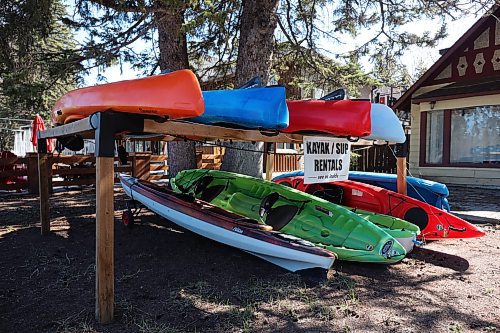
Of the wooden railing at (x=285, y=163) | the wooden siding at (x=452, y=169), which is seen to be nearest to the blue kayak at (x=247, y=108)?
the wooden siding at (x=452, y=169)

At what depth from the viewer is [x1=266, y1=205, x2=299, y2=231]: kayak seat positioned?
4.72 meters

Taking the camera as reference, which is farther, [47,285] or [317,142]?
[317,142]

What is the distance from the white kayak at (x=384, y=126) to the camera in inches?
184

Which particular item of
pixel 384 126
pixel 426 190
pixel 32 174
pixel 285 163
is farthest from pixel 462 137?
pixel 32 174

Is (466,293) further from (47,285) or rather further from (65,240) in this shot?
(65,240)

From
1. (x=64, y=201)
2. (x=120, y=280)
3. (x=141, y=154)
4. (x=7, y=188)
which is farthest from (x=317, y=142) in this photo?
(x=7, y=188)

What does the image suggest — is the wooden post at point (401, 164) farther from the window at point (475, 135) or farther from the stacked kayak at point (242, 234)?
the window at point (475, 135)

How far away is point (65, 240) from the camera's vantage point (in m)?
4.96

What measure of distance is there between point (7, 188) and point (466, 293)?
9.83 meters

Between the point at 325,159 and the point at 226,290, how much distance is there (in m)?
1.95

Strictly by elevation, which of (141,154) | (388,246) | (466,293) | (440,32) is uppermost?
(440,32)

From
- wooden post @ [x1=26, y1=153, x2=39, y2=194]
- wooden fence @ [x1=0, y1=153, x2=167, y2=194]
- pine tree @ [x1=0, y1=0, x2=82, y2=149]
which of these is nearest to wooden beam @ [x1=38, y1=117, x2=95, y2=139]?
pine tree @ [x1=0, y1=0, x2=82, y2=149]

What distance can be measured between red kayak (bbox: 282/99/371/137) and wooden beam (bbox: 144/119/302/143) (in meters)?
0.34

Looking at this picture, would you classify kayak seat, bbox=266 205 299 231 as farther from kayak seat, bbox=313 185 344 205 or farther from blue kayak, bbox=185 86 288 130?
blue kayak, bbox=185 86 288 130
